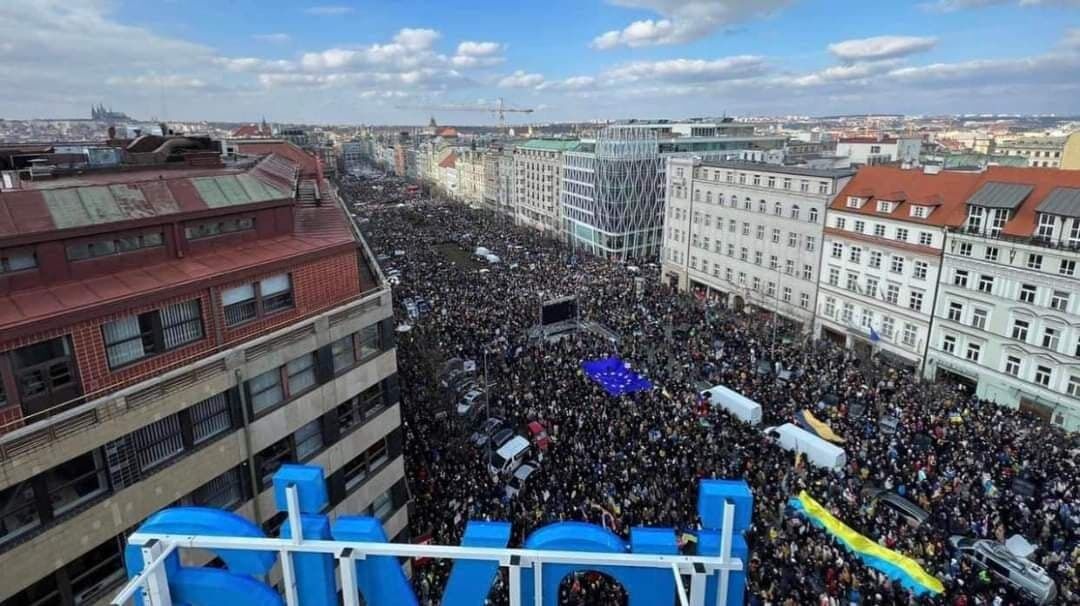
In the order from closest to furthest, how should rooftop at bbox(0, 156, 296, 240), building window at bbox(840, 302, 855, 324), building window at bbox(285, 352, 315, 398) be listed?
rooftop at bbox(0, 156, 296, 240) < building window at bbox(285, 352, 315, 398) < building window at bbox(840, 302, 855, 324)

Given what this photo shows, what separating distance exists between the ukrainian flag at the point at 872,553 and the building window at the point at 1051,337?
70.1 feet

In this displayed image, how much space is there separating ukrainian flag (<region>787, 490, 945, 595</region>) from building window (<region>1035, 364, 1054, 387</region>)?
21.3m

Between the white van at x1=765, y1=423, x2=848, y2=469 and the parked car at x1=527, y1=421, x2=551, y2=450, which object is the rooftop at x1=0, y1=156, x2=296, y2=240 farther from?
the white van at x1=765, y1=423, x2=848, y2=469

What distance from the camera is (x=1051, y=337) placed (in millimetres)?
33781

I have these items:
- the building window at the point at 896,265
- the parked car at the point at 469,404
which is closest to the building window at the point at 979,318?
the building window at the point at 896,265

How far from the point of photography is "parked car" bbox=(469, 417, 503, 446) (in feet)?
100

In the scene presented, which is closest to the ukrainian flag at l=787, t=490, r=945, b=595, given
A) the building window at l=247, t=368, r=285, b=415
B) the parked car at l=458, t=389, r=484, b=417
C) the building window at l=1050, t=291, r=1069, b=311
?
the parked car at l=458, t=389, r=484, b=417

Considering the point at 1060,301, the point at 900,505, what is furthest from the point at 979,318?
the point at 900,505

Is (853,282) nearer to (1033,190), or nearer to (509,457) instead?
(1033,190)

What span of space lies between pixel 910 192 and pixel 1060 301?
1234cm

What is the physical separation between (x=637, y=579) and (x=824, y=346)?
43136 millimetres

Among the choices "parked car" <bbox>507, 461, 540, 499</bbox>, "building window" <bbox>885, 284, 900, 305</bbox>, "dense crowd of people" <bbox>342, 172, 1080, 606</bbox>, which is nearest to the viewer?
"dense crowd of people" <bbox>342, 172, 1080, 606</bbox>

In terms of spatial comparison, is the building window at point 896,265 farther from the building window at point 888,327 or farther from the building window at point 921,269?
the building window at point 888,327

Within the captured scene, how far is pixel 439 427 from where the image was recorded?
3172 centimetres
